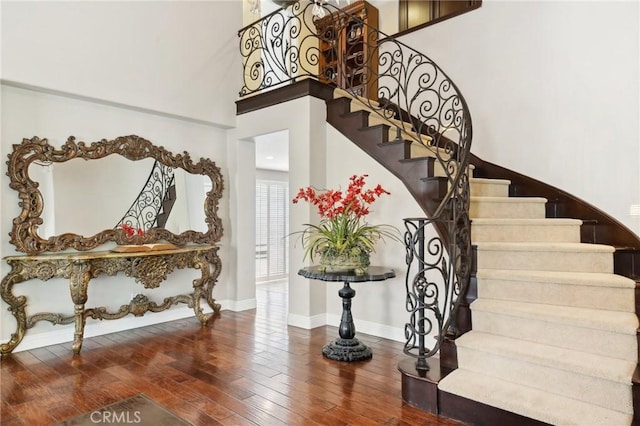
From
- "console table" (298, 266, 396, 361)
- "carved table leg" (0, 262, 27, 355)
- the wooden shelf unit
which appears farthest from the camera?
the wooden shelf unit

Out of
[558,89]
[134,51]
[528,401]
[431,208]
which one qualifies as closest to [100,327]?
[134,51]

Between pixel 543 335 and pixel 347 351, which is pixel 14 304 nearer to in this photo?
pixel 347 351

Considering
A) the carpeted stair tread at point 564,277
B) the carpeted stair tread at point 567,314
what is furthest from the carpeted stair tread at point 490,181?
the carpeted stair tread at point 567,314

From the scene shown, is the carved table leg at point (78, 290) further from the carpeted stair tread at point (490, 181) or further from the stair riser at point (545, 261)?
the carpeted stair tread at point (490, 181)

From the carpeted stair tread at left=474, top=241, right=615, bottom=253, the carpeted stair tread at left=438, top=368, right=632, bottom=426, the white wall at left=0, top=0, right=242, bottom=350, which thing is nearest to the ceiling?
the white wall at left=0, top=0, right=242, bottom=350

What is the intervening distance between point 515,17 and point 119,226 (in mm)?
4691

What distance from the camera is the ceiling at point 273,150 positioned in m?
4.97

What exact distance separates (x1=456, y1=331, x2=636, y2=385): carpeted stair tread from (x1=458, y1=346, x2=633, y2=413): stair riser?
0.10ft

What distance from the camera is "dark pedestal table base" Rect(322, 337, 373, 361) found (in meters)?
3.25

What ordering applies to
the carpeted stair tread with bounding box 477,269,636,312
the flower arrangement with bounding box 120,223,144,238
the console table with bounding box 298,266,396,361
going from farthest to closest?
the flower arrangement with bounding box 120,223,144,238, the console table with bounding box 298,266,396,361, the carpeted stair tread with bounding box 477,269,636,312

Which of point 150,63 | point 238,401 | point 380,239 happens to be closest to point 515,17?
point 380,239

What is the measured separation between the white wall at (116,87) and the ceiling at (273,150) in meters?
0.53

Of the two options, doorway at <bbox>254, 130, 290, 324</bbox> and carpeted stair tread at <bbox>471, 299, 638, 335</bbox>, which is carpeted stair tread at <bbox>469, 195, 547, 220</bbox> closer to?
carpeted stair tread at <bbox>471, 299, 638, 335</bbox>

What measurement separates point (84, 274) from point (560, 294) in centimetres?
372
